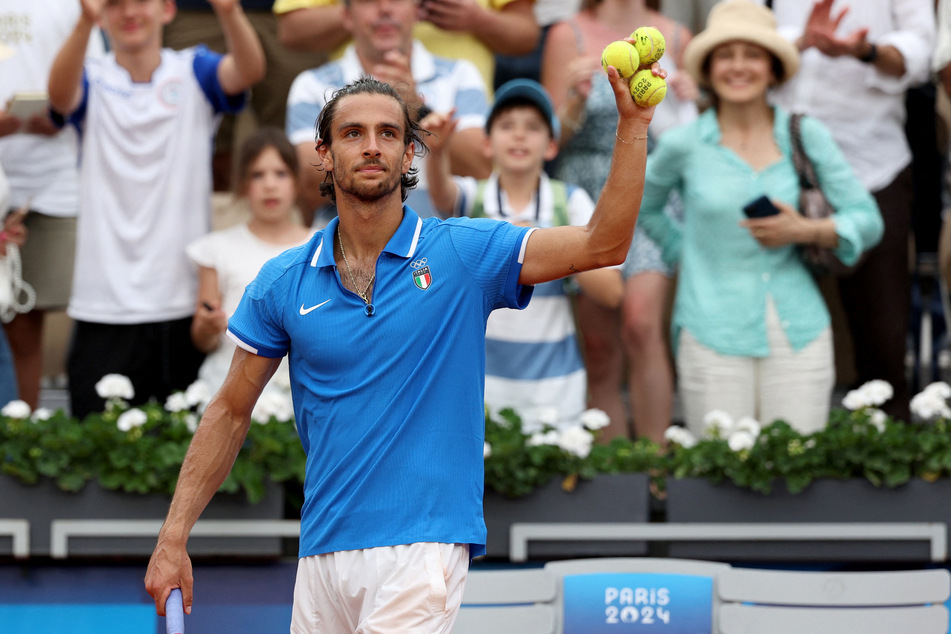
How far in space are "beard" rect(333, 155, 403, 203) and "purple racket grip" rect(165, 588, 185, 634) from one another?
1.01 m

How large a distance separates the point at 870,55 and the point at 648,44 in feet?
10.6

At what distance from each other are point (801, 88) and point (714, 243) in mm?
1066

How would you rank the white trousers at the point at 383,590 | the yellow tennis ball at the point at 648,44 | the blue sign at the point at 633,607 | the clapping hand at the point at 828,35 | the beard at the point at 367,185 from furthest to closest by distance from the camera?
1. the clapping hand at the point at 828,35
2. the blue sign at the point at 633,607
3. the beard at the point at 367,185
4. the white trousers at the point at 383,590
5. the yellow tennis ball at the point at 648,44

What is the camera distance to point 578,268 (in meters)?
2.80

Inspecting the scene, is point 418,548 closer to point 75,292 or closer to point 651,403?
point 651,403

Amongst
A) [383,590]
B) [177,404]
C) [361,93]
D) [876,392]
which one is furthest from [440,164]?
[383,590]

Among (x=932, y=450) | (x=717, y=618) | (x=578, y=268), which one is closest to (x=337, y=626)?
(x=578, y=268)

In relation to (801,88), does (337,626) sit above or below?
below

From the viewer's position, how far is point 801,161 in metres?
5.13

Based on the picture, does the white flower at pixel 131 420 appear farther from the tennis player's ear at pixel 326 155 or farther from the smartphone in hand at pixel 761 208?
the smartphone in hand at pixel 761 208

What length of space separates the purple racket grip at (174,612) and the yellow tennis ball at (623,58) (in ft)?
5.01

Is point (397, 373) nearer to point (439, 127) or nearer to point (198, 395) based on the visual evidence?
point (439, 127)

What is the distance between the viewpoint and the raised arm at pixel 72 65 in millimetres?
5129

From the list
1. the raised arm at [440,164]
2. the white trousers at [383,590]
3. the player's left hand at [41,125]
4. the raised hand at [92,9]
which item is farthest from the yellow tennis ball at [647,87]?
the player's left hand at [41,125]
